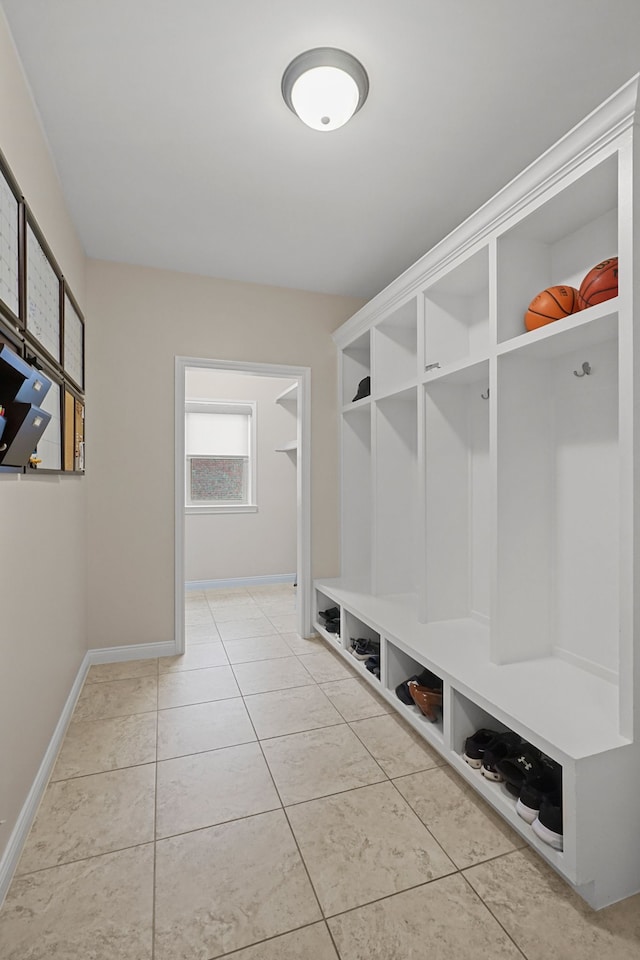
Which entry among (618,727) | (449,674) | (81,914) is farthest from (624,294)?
(81,914)

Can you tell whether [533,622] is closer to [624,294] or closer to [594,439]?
[594,439]

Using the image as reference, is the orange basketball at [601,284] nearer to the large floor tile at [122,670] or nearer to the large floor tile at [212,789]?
the large floor tile at [212,789]

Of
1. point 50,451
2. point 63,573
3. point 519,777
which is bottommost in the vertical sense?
point 519,777

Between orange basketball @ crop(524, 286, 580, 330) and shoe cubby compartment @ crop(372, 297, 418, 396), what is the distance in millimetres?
1294

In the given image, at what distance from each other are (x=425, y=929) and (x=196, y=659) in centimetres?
231

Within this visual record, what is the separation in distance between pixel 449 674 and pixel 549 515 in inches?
33.6

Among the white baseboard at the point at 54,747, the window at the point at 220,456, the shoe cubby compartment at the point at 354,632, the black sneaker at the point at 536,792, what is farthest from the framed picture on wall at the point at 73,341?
the black sneaker at the point at 536,792

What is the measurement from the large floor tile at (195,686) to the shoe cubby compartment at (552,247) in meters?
2.44

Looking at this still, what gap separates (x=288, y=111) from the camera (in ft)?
6.43

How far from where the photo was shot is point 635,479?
150 centimetres

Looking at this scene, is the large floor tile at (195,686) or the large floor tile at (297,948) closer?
the large floor tile at (297,948)

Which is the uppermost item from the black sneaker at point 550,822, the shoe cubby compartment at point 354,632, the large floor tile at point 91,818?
the shoe cubby compartment at point 354,632

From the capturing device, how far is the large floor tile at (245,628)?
12.6 feet

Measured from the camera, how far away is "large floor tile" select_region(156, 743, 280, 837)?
71.3 inches
